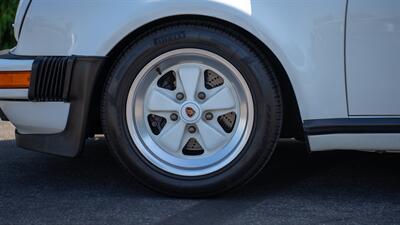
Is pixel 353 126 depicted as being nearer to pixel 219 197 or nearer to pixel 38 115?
pixel 219 197

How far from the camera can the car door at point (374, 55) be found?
3.16 meters

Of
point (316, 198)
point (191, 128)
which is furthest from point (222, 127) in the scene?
point (316, 198)

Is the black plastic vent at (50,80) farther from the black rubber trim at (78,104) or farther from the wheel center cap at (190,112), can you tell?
the wheel center cap at (190,112)

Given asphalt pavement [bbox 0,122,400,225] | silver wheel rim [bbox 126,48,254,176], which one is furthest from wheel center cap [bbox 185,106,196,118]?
asphalt pavement [bbox 0,122,400,225]

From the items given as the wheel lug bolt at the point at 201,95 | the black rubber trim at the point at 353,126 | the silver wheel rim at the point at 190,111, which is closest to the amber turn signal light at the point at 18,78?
Result: the silver wheel rim at the point at 190,111

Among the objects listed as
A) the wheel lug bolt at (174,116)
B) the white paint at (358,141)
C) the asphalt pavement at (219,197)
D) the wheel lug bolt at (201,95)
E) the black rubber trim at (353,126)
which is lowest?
the asphalt pavement at (219,197)

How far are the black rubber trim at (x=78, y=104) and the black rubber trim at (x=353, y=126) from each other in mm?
1094

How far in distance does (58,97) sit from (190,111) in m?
0.66

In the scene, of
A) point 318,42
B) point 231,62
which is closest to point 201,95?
point 231,62

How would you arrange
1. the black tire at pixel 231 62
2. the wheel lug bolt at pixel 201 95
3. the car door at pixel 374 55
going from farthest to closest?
the wheel lug bolt at pixel 201 95 < the black tire at pixel 231 62 < the car door at pixel 374 55

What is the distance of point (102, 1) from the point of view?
3336 millimetres

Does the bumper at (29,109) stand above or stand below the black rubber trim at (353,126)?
above

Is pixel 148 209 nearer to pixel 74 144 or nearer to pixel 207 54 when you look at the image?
pixel 74 144

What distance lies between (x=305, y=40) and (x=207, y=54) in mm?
490
